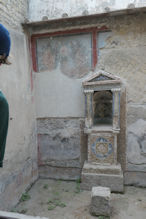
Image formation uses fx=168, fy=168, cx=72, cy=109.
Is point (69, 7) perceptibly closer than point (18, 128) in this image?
No

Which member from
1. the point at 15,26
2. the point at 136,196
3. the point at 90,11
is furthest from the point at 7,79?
the point at 136,196

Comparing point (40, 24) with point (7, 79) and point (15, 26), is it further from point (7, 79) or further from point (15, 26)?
point (7, 79)

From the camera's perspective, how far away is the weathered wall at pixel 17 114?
262cm

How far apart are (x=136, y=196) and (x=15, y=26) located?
3.67 metres

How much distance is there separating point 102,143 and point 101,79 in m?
1.20

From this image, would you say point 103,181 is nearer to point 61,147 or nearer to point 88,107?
point 61,147

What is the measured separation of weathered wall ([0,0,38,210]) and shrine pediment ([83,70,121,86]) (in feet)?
3.94

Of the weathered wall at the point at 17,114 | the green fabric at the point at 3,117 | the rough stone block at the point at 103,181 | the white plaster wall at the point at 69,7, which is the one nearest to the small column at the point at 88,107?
the rough stone block at the point at 103,181

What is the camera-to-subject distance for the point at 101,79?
3.10 metres

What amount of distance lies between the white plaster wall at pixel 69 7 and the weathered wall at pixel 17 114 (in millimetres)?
234

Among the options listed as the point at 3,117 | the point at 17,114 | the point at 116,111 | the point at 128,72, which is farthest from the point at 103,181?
the point at 3,117

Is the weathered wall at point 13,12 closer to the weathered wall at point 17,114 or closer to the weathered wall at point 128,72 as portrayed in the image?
the weathered wall at point 17,114

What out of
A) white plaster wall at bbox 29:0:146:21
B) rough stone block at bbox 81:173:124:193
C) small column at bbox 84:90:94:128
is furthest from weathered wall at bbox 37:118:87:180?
white plaster wall at bbox 29:0:146:21

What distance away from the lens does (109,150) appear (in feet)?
10.5
